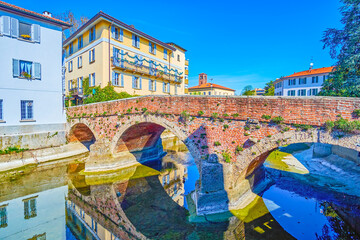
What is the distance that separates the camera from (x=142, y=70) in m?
24.5

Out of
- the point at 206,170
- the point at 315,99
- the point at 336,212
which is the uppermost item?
the point at 315,99

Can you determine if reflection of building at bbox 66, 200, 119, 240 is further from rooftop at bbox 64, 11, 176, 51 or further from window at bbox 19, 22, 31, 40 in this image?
rooftop at bbox 64, 11, 176, 51

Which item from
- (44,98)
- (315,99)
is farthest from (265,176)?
(44,98)

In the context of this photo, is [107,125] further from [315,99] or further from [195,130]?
[315,99]

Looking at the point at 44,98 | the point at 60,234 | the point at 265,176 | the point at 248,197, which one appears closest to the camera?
the point at 60,234

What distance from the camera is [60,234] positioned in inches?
312

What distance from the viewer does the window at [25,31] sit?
16000mm

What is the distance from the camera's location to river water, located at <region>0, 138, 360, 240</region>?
7.81 m

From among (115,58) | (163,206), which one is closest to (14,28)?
(115,58)

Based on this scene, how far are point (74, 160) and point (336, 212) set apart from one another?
19209mm

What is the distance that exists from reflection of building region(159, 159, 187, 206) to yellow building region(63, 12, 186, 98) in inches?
463

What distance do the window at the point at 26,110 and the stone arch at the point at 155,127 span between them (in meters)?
8.24

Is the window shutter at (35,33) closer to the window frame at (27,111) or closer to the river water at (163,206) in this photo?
the window frame at (27,111)

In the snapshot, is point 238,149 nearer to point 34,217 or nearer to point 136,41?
point 34,217
